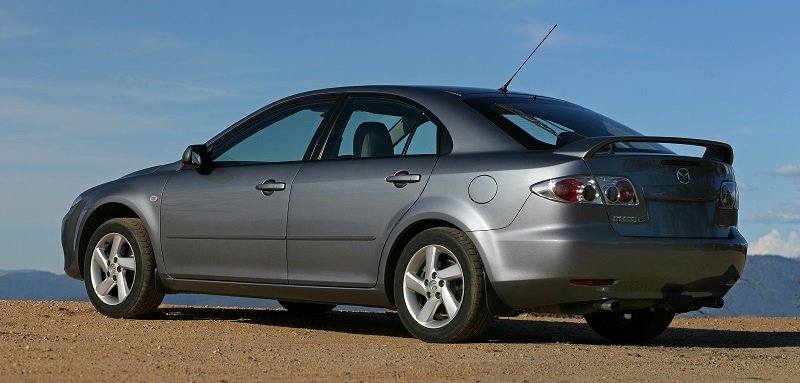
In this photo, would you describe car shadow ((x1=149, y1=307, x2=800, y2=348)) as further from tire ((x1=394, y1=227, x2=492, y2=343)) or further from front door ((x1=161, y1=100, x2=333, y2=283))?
front door ((x1=161, y1=100, x2=333, y2=283))

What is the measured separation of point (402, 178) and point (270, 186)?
119 cm

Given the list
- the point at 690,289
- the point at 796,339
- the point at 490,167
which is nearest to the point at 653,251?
the point at 690,289

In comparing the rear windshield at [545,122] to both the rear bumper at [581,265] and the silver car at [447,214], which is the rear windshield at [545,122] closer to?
the silver car at [447,214]

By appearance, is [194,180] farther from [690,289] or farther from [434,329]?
[690,289]

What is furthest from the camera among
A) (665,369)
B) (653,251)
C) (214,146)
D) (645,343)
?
(214,146)

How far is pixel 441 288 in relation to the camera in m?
7.64

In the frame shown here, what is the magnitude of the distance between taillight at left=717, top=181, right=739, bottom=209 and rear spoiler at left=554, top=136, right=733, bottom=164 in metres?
0.17

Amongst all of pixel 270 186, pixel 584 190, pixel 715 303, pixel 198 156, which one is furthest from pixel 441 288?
pixel 198 156

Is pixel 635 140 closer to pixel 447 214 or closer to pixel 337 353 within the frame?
pixel 447 214

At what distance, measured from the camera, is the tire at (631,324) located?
8703mm

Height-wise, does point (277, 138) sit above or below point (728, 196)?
above

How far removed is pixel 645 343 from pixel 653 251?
152 centimetres

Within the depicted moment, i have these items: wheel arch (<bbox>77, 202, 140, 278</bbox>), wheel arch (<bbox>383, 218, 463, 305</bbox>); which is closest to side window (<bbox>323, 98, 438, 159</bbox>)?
wheel arch (<bbox>383, 218, 463, 305</bbox>)

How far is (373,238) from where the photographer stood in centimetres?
793
